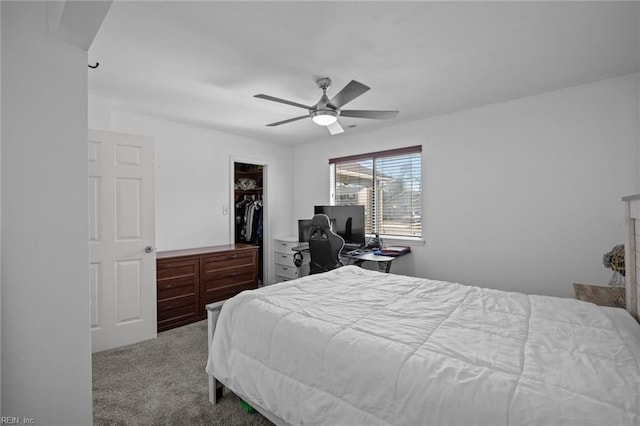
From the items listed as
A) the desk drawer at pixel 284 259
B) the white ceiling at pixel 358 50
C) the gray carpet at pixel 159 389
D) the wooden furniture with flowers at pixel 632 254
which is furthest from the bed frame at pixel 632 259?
the desk drawer at pixel 284 259

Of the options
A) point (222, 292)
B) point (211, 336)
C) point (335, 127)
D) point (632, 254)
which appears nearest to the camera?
point (632, 254)

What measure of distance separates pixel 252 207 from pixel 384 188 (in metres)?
2.34

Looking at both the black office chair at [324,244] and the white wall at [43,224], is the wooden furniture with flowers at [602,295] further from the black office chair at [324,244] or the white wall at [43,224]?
the white wall at [43,224]

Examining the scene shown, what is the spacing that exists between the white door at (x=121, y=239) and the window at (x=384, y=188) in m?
2.73

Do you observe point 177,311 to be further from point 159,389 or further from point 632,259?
point 632,259

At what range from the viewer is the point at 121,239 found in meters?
2.85

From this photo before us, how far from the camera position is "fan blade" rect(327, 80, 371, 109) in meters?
2.12

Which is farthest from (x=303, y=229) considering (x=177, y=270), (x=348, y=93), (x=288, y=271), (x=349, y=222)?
(x=348, y=93)

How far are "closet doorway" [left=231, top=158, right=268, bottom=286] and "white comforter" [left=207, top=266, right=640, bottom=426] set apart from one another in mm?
3103

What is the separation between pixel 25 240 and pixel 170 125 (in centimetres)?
304

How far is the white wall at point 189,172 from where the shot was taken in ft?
11.7

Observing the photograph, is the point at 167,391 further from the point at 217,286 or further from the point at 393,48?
the point at 393,48

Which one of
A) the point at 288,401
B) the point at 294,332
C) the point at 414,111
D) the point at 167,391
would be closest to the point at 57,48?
the point at 294,332

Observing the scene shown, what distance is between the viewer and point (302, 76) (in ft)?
8.38
